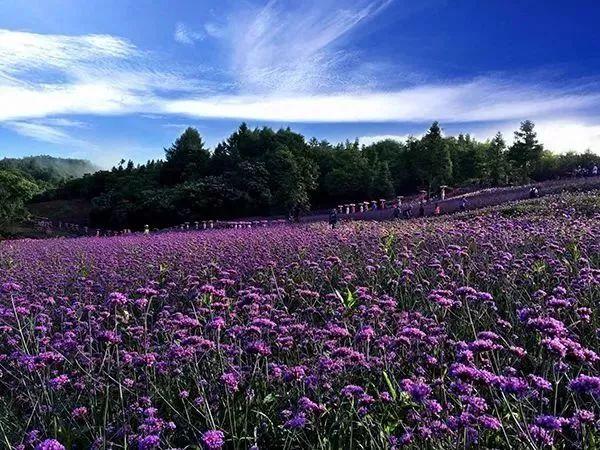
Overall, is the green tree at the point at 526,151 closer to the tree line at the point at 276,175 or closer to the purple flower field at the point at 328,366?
the tree line at the point at 276,175

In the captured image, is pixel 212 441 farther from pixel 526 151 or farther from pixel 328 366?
pixel 526 151

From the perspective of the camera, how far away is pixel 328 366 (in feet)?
10.6

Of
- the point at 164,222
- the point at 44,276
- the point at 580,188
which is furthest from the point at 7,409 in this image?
the point at 164,222

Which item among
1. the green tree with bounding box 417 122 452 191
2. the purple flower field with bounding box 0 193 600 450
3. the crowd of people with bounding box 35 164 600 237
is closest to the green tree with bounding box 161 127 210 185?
the crowd of people with bounding box 35 164 600 237

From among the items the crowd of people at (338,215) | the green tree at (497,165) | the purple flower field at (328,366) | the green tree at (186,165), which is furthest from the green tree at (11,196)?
the green tree at (497,165)

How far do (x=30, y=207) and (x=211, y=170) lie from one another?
2212cm

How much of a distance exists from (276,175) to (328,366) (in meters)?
46.3

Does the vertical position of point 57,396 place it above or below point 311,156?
below

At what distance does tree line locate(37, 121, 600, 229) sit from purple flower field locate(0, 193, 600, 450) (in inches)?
1521

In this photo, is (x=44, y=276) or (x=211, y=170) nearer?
(x=44, y=276)

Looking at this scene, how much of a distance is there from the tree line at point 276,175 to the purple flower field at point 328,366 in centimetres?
3862

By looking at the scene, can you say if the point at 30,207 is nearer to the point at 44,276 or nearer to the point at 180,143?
the point at 180,143

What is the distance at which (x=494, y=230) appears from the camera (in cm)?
954

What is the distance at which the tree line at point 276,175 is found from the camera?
49.5m
